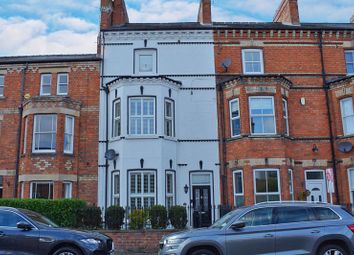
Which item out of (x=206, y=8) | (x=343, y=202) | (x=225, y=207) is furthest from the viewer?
(x=206, y=8)

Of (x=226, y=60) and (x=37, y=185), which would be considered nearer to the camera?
(x=37, y=185)

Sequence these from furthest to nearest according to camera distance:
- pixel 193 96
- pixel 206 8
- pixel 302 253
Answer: pixel 206 8, pixel 193 96, pixel 302 253

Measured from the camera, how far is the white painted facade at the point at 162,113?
1914cm

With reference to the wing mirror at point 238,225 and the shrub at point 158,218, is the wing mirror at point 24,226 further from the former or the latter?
the shrub at point 158,218

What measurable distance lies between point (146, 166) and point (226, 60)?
7303 millimetres

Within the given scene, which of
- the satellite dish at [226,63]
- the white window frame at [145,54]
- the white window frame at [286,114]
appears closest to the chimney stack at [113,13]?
the white window frame at [145,54]

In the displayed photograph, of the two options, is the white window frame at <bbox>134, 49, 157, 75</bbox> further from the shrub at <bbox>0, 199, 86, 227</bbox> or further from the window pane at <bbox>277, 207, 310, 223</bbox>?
the window pane at <bbox>277, 207, 310, 223</bbox>

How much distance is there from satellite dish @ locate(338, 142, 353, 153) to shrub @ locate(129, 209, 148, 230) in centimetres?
1071

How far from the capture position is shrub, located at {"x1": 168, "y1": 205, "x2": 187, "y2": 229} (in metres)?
15.9

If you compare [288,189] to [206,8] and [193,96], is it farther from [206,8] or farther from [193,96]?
[206,8]

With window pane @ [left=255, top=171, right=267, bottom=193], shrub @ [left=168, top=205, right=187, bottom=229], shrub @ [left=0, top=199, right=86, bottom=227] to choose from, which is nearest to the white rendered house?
window pane @ [left=255, top=171, right=267, bottom=193]

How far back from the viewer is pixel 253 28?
21859mm

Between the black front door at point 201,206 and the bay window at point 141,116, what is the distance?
3.87 m

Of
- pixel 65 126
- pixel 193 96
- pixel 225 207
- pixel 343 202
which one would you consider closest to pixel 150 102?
pixel 193 96
